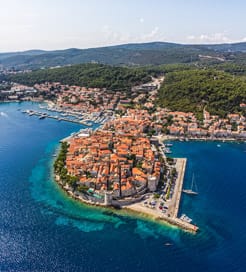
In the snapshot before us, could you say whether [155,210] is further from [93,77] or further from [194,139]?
[93,77]

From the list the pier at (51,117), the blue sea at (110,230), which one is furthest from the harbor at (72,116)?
the blue sea at (110,230)

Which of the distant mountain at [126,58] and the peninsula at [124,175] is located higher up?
the distant mountain at [126,58]

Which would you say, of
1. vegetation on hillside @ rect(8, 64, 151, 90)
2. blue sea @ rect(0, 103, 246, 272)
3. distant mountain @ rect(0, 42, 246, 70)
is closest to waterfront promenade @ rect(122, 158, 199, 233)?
blue sea @ rect(0, 103, 246, 272)

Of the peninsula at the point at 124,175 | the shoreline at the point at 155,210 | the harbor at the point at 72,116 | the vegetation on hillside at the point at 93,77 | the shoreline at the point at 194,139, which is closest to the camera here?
the shoreline at the point at 155,210

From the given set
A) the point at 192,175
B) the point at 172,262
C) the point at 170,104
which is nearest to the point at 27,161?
the point at 192,175

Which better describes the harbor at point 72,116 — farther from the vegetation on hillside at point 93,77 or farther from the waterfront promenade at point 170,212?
the waterfront promenade at point 170,212

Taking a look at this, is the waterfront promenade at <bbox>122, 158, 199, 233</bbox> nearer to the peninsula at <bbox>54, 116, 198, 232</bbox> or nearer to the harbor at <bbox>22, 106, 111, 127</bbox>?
the peninsula at <bbox>54, 116, 198, 232</bbox>
